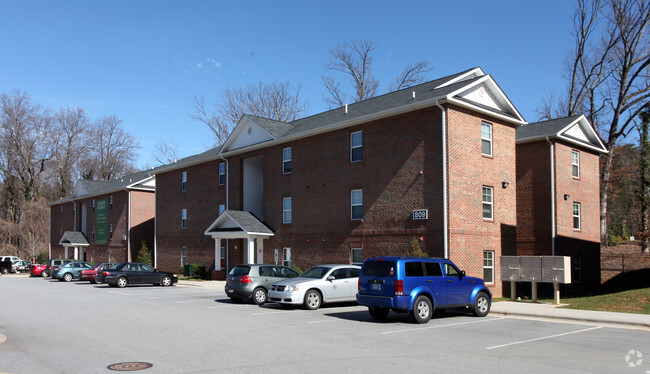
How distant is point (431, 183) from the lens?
22500 millimetres

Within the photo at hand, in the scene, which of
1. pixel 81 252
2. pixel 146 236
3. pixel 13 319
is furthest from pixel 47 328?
pixel 81 252

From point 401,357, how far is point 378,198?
604 inches

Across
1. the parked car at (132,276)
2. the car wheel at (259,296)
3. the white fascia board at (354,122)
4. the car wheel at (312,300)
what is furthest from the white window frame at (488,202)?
the parked car at (132,276)

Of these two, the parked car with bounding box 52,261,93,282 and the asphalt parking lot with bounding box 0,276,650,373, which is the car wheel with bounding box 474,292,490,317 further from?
the parked car with bounding box 52,261,93,282

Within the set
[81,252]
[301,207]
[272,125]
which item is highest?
[272,125]

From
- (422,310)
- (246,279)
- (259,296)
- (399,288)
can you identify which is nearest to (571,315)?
(422,310)

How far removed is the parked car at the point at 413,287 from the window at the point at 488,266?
814 centimetres

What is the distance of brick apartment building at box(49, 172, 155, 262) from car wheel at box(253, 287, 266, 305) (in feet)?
103

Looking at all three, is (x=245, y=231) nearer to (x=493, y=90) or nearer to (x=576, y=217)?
(x=493, y=90)

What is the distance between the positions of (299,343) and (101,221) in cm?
4861

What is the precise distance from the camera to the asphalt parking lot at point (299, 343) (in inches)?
348

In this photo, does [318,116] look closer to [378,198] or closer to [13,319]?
[378,198]

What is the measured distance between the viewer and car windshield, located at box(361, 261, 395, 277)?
14.4m

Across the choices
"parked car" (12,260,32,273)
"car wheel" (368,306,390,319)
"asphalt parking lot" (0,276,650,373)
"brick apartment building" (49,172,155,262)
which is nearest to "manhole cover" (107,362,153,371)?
"asphalt parking lot" (0,276,650,373)
